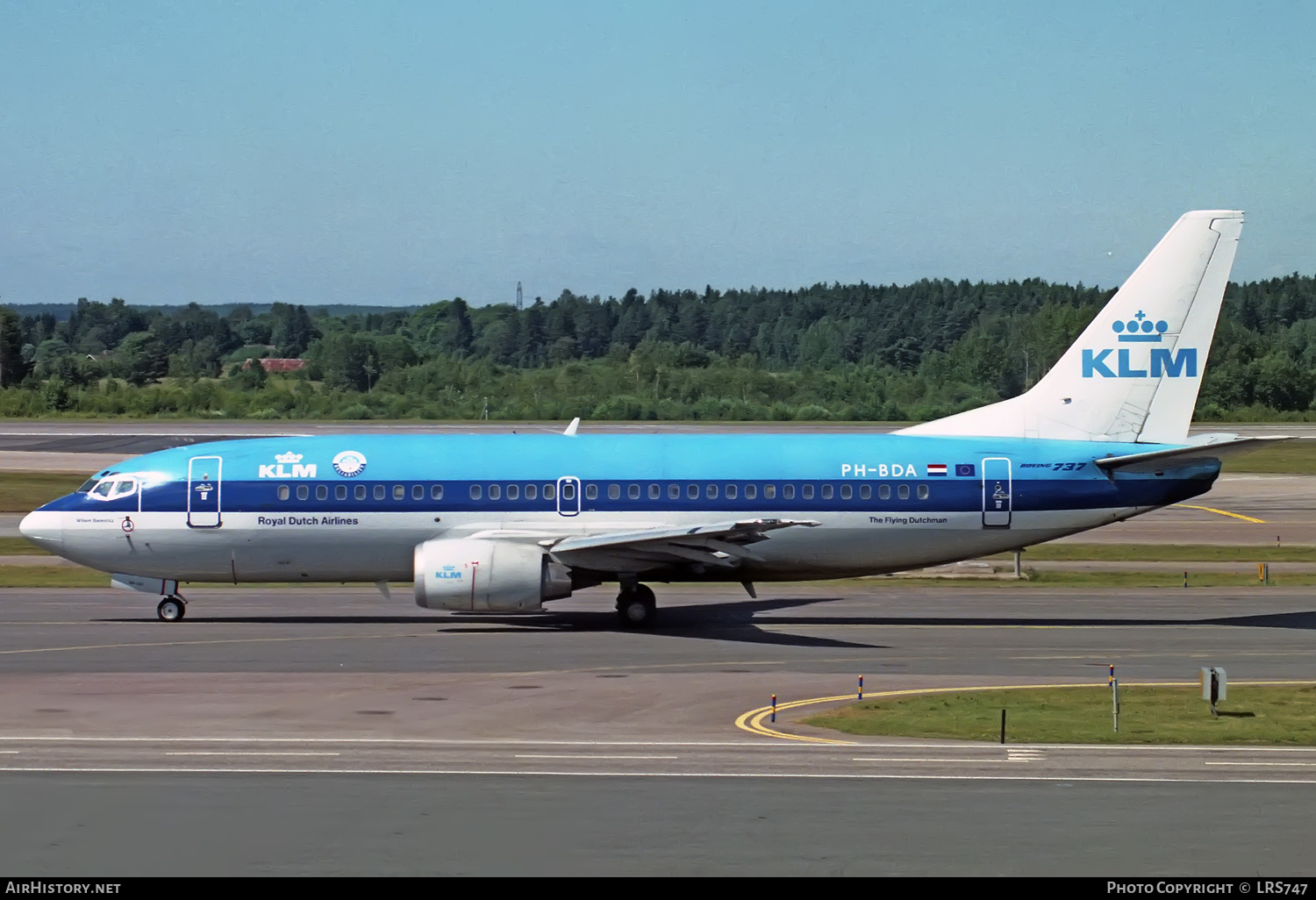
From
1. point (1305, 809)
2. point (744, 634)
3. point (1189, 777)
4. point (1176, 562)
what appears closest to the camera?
point (1305, 809)

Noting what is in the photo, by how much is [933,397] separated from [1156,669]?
11184cm

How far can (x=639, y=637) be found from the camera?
35.8m

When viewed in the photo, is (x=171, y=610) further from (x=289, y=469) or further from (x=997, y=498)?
(x=997, y=498)

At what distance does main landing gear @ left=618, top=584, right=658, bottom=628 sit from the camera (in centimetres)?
3719

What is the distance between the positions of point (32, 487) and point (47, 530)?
131 ft

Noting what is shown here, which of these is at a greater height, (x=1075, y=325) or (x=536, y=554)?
(x=1075, y=325)

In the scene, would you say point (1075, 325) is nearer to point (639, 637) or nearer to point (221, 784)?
point (639, 637)

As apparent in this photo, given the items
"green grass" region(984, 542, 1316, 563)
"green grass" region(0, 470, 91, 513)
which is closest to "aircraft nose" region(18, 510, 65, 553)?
"green grass" region(984, 542, 1316, 563)

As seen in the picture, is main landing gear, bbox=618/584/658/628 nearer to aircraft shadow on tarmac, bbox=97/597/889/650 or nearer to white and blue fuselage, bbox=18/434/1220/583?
aircraft shadow on tarmac, bbox=97/597/889/650

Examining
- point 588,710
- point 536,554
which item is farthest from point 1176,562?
point 588,710

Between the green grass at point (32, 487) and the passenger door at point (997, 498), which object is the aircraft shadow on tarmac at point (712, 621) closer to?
the passenger door at point (997, 498)

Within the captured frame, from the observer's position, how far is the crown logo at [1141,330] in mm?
39000

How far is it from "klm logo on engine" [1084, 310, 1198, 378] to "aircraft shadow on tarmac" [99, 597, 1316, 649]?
636 cm
